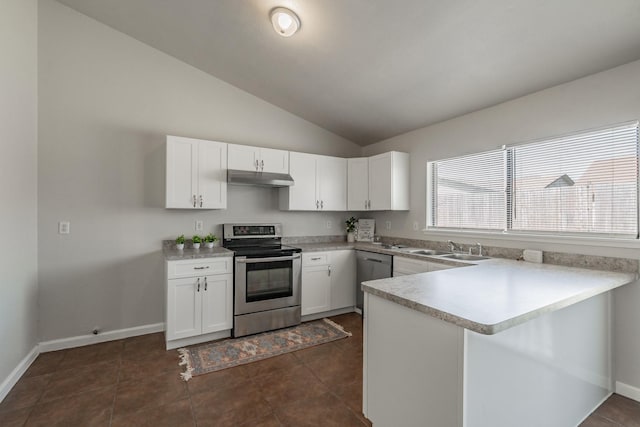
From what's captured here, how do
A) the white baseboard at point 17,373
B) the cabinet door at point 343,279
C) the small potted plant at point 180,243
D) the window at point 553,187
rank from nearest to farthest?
the white baseboard at point 17,373 → the window at point 553,187 → the small potted plant at point 180,243 → the cabinet door at point 343,279

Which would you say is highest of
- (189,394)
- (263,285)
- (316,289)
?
(263,285)

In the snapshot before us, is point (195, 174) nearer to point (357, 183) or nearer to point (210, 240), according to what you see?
point (210, 240)

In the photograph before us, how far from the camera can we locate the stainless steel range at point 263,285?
3195 millimetres

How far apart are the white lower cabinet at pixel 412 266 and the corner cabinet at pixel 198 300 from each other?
183 centimetres

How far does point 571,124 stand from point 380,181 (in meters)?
2.03

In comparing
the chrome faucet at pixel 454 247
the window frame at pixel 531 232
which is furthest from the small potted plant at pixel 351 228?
the chrome faucet at pixel 454 247

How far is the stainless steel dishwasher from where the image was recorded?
138 inches

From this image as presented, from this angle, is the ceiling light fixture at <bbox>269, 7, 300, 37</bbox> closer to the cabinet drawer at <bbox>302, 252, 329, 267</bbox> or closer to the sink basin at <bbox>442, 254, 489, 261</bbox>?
the cabinet drawer at <bbox>302, 252, 329, 267</bbox>

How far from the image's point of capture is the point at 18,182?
2.50m

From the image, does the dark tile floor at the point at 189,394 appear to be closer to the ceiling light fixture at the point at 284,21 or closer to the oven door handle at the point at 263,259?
the oven door handle at the point at 263,259

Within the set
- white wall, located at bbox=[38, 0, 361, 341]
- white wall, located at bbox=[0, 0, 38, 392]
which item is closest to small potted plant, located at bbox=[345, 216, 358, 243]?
white wall, located at bbox=[38, 0, 361, 341]

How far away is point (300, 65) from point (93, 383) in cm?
334

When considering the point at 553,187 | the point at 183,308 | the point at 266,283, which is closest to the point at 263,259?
the point at 266,283

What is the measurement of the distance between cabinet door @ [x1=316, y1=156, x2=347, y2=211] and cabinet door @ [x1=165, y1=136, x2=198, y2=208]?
1.60 meters
